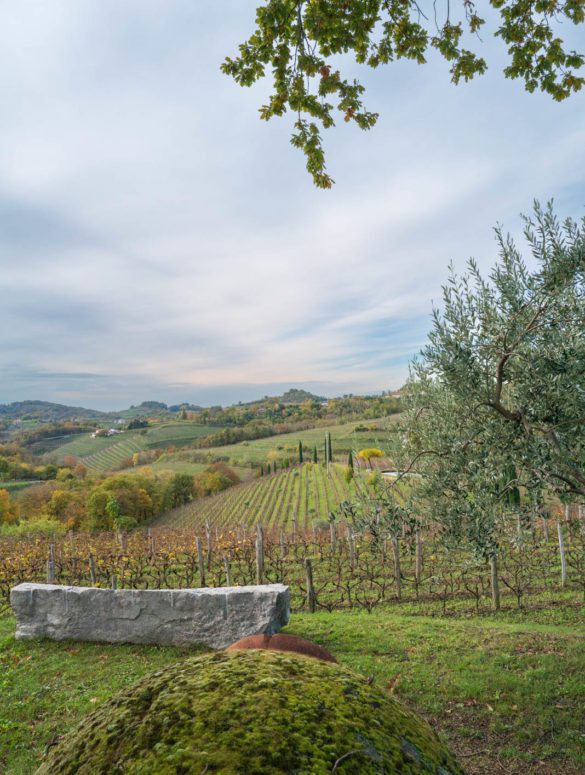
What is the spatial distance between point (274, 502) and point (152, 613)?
42.8 meters

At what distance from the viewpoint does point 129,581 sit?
69.3 feet

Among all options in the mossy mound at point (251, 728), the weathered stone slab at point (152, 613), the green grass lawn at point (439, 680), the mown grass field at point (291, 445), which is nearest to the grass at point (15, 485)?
the mown grass field at point (291, 445)

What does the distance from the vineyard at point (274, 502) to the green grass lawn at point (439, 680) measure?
3136cm

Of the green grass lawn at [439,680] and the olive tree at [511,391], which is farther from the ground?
the olive tree at [511,391]

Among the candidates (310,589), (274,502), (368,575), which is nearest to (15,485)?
(274,502)

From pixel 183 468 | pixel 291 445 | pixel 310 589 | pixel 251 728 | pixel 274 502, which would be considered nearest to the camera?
pixel 251 728

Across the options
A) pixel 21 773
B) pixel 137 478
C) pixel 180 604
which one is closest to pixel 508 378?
pixel 21 773

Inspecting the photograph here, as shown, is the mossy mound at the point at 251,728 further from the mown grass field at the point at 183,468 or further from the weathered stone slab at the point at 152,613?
the mown grass field at the point at 183,468

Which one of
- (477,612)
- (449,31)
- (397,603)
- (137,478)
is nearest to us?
(449,31)

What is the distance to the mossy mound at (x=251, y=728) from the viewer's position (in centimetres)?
158

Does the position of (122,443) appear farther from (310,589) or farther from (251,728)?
(251,728)

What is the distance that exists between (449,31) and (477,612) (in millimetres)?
14598

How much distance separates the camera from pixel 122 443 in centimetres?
12962

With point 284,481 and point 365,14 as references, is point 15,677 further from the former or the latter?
point 284,481
